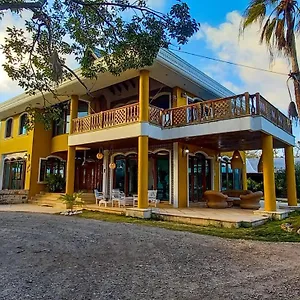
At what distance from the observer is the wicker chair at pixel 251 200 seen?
12.4 meters

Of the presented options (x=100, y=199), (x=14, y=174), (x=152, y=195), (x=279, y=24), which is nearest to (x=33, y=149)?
(x=14, y=174)

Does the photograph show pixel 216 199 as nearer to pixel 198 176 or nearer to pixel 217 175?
pixel 198 176

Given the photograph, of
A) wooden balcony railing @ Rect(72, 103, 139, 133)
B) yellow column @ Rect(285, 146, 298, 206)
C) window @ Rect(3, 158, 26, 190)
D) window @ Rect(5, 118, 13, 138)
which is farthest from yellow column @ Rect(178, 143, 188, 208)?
window @ Rect(5, 118, 13, 138)

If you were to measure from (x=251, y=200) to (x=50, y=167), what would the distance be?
478 inches

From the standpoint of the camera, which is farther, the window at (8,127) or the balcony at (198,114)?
the window at (8,127)

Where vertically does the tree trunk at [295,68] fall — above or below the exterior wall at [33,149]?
above

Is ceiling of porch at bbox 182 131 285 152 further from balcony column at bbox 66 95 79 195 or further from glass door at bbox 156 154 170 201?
balcony column at bbox 66 95 79 195

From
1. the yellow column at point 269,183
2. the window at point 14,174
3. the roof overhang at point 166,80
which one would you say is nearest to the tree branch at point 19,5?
the roof overhang at point 166,80

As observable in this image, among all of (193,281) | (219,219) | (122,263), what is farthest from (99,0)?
(219,219)

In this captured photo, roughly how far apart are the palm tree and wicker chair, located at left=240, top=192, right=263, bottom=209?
3.89 metres

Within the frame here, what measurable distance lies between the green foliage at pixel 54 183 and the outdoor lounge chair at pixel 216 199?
9.01 metres

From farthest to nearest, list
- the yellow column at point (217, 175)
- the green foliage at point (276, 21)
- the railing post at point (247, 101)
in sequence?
1. the yellow column at point (217, 175)
2. the railing post at point (247, 101)
3. the green foliage at point (276, 21)

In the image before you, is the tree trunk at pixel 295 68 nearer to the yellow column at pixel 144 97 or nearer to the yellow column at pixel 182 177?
the yellow column at pixel 144 97

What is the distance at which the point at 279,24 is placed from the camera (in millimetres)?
9680
